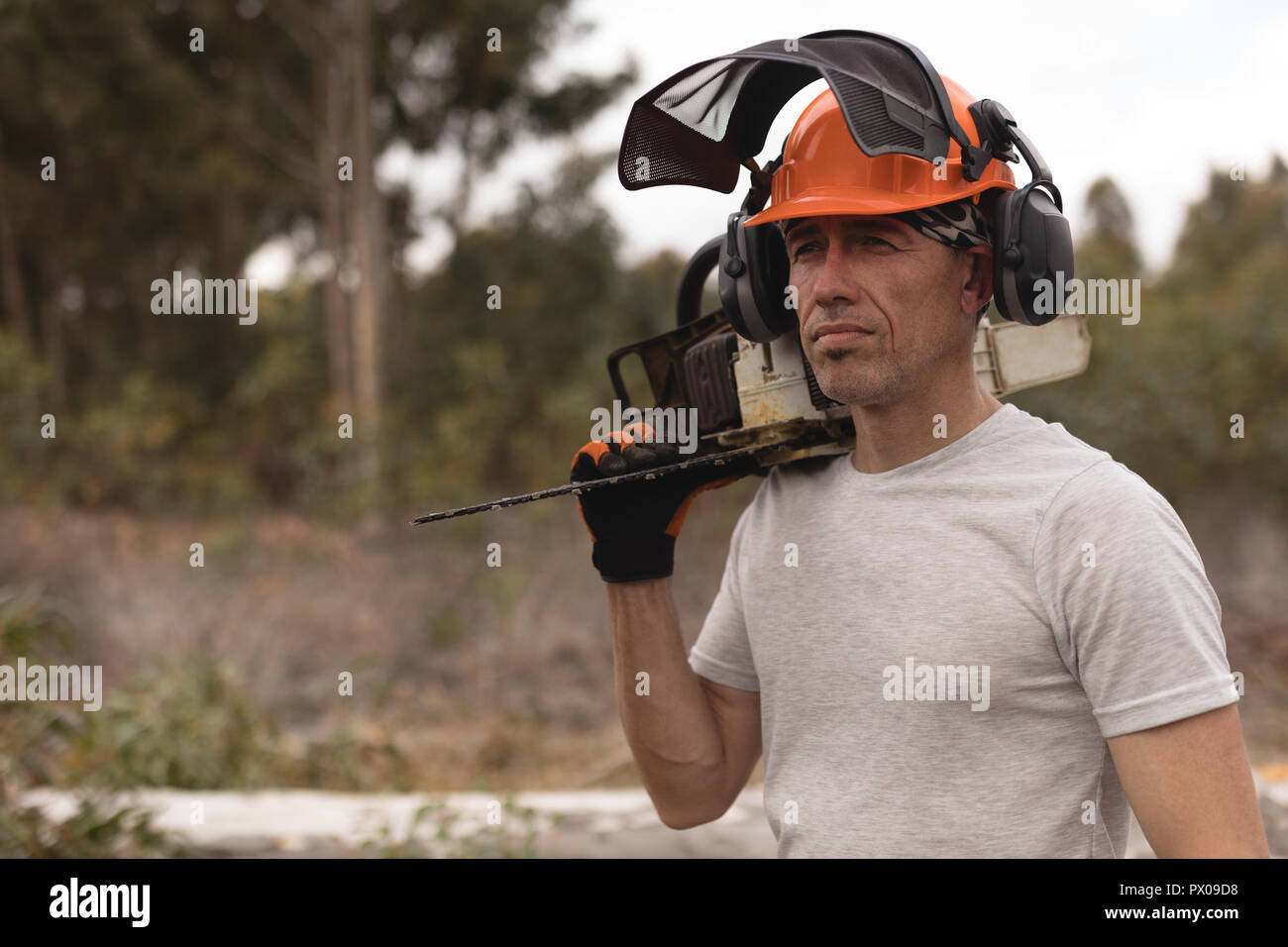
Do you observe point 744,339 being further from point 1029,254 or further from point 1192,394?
point 1192,394

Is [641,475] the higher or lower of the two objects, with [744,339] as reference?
lower

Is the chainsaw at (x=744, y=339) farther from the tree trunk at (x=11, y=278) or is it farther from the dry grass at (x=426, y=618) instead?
the tree trunk at (x=11, y=278)

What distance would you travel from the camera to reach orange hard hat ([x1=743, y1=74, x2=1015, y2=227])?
159 cm

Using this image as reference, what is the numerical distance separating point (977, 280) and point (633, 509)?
2.27 ft

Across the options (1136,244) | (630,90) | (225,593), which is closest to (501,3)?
(630,90)

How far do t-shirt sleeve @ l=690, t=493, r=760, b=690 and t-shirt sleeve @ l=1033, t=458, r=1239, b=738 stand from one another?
0.62 m

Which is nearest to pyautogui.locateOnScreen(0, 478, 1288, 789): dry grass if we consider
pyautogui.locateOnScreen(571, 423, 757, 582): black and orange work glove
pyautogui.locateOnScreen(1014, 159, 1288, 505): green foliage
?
pyautogui.locateOnScreen(1014, 159, 1288, 505): green foliage

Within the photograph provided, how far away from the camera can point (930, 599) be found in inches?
62.4

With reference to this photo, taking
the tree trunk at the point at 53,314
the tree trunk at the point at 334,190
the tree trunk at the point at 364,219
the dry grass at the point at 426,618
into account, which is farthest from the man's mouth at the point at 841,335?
the tree trunk at the point at 53,314

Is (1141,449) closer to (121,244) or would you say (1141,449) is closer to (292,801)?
(292,801)

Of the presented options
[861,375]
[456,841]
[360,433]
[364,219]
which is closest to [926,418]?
[861,375]

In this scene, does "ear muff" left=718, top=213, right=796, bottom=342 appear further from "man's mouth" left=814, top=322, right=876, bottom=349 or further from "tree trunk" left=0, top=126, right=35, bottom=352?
"tree trunk" left=0, top=126, right=35, bottom=352
